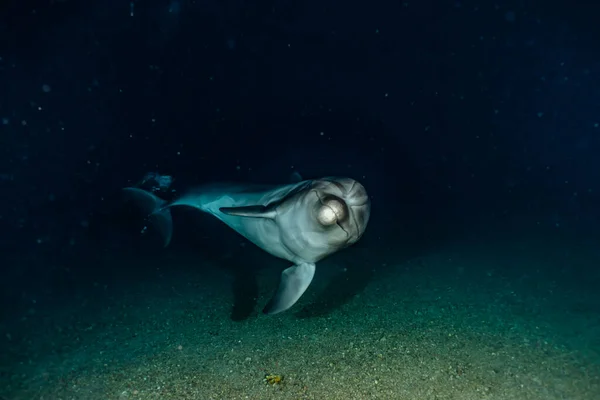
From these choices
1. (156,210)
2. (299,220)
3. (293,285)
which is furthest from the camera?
(156,210)

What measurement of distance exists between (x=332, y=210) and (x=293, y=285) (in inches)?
55.4

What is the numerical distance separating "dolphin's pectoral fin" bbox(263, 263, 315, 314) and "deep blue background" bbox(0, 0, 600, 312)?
7.39m

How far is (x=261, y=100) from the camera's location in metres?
17.8

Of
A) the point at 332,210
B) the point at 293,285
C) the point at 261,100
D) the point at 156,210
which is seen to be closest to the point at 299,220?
the point at 332,210

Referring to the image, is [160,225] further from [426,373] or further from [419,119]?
[419,119]

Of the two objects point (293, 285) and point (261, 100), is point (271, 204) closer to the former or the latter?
point (293, 285)

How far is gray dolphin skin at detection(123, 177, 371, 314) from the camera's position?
3572 millimetres

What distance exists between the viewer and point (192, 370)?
4.18 m

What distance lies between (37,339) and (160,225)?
2656 millimetres

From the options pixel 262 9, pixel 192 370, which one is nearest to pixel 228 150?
pixel 262 9

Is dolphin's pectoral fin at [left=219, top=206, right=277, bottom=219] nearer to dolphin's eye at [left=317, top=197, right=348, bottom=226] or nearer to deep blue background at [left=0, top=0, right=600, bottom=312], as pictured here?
dolphin's eye at [left=317, top=197, right=348, bottom=226]

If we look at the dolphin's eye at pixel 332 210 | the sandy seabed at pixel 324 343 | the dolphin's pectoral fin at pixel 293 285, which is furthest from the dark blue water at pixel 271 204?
the dolphin's eye at pixel 332 210

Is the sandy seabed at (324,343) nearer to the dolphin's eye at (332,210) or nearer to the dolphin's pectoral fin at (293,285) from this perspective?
the dolphin's pectoral fin at (293,285)

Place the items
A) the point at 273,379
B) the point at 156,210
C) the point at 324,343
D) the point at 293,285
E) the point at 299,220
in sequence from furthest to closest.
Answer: the point at 156,210 → the point at 324,343 → the point at 293,285 → the point at 299,220 → the point at 273,379
